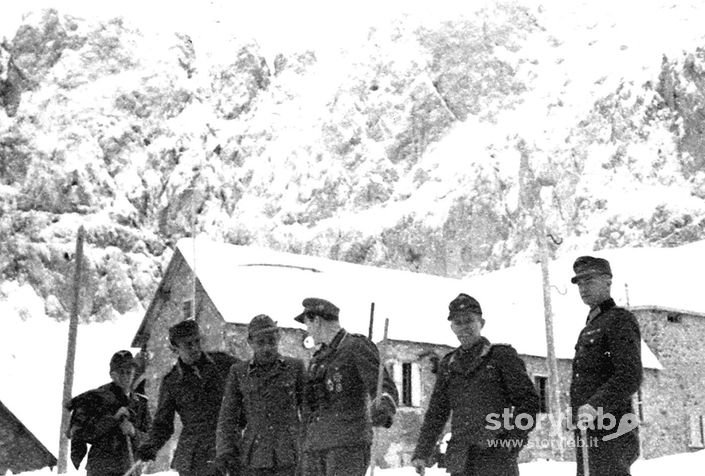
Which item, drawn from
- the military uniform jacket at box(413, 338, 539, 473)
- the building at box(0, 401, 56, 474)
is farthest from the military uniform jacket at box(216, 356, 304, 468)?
the building at box(0, 401, 56, 474)

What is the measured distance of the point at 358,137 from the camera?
79000 millimetres

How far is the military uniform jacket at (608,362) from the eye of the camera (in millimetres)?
6043

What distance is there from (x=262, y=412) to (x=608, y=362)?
240 centimetres

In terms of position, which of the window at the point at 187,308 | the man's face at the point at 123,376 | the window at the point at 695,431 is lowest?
the window at the point at 695,431

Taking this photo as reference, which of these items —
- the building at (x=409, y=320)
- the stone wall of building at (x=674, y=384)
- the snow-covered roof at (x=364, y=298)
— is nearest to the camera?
the building at (x=409, y=320)

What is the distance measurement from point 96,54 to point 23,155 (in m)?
11.9

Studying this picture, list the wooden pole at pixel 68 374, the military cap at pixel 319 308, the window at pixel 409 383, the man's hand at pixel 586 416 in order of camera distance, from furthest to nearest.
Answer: the window at pixel 409 383 < the wooden pole at pixel 68 374 < the military cap at pixel 319 308 < the man's hand at pixel 586 416

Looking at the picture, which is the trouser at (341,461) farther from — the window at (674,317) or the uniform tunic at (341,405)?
the window at (674,317)

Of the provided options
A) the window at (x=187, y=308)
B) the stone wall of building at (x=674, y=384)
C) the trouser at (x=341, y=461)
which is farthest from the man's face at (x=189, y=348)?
the stone wall of building at (x=674, y=384)

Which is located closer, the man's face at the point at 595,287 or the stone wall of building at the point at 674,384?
the man's face at the point at 595,287

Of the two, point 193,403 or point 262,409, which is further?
point 193,403

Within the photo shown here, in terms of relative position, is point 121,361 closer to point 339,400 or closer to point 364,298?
point 339,400

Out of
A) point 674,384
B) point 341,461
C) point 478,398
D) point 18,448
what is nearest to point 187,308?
point 18,448

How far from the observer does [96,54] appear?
7969 cm
